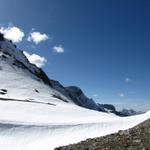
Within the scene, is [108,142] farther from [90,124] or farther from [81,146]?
[90,124]

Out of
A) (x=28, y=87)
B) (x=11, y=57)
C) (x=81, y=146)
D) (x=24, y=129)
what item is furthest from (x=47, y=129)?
(x=11, y=57)

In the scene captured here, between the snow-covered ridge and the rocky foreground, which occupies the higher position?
the snow-covered ridge

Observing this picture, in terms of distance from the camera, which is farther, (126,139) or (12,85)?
(12,85)

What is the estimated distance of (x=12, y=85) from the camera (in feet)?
317

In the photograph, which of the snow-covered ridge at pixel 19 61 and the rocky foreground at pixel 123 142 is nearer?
the rocky foreground at pixel 123 142

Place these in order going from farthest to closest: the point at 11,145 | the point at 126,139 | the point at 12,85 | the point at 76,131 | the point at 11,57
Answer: the point at 11,57, the point at 12,85, the point at 76,131, the point at 11,145, the point at 126,139

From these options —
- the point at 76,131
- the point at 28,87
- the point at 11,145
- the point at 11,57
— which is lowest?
the point at 11,145

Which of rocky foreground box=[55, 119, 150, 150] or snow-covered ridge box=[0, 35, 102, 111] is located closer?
rocky foreground box=[55, 119, 150, 150]

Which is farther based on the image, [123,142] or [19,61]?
[19,61]

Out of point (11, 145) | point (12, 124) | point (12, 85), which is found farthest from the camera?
point (12, 85)

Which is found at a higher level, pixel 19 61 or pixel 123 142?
pixel 19 61

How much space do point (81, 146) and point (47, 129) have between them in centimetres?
1508

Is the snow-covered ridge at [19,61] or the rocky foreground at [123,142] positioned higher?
the snow-covered ridge at [19,61]

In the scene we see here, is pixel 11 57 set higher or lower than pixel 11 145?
higher
